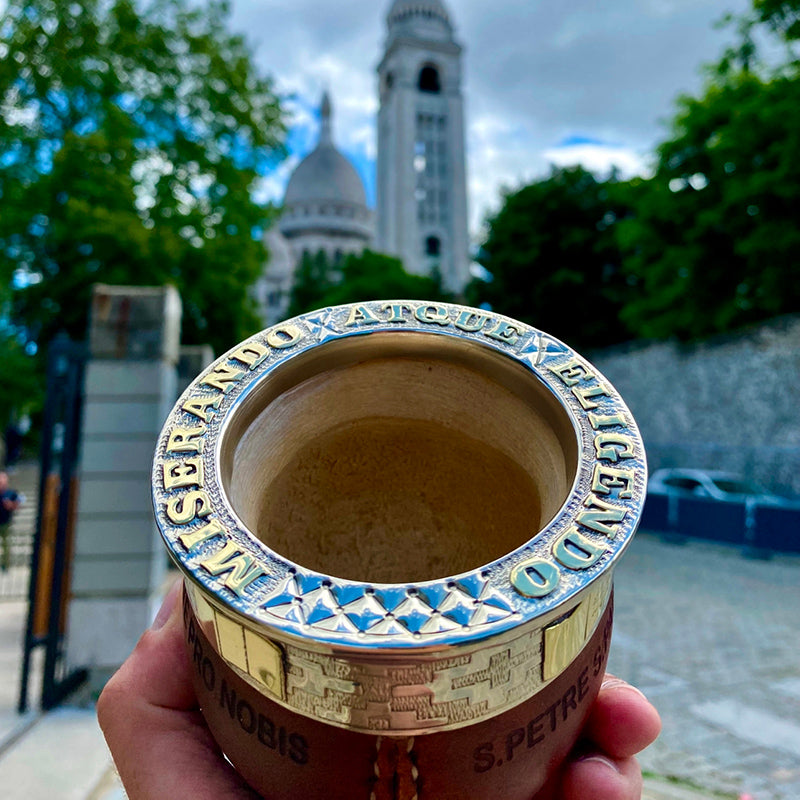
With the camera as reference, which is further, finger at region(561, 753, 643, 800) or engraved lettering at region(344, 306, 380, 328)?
engraved lettering at region(344, 306, 380, 328)

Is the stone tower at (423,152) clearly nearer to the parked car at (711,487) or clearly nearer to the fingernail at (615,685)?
the parked car at (711,487)

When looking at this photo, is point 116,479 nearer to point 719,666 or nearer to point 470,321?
point 470,321

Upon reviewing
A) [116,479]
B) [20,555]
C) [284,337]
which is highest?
[284,337]

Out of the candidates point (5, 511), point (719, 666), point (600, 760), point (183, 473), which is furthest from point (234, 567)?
point (5, 511)

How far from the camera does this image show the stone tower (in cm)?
5434

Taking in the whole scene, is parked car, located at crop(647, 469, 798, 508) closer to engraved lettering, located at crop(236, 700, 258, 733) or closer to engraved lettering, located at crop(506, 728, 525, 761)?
engraved lettering, located at crop(506, 728, 525, 761)

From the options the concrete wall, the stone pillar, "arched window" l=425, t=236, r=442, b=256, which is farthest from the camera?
"arched window" l=425, t=236, r=442, b=256

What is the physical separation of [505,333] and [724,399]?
15.4 metres

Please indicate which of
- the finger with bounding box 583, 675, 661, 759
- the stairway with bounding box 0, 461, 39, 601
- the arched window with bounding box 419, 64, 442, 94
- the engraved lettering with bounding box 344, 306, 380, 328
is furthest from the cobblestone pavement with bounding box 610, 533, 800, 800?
the arched window with bounding box 419, 64, 442, 94

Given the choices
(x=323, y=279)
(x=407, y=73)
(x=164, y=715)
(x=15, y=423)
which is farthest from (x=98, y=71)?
(x=407, y=73)

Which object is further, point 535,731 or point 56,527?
point 56,527

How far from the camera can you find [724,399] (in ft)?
50.2

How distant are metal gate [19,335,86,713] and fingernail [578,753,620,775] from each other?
447 centimetres

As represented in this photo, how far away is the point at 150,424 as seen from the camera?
553 cm
